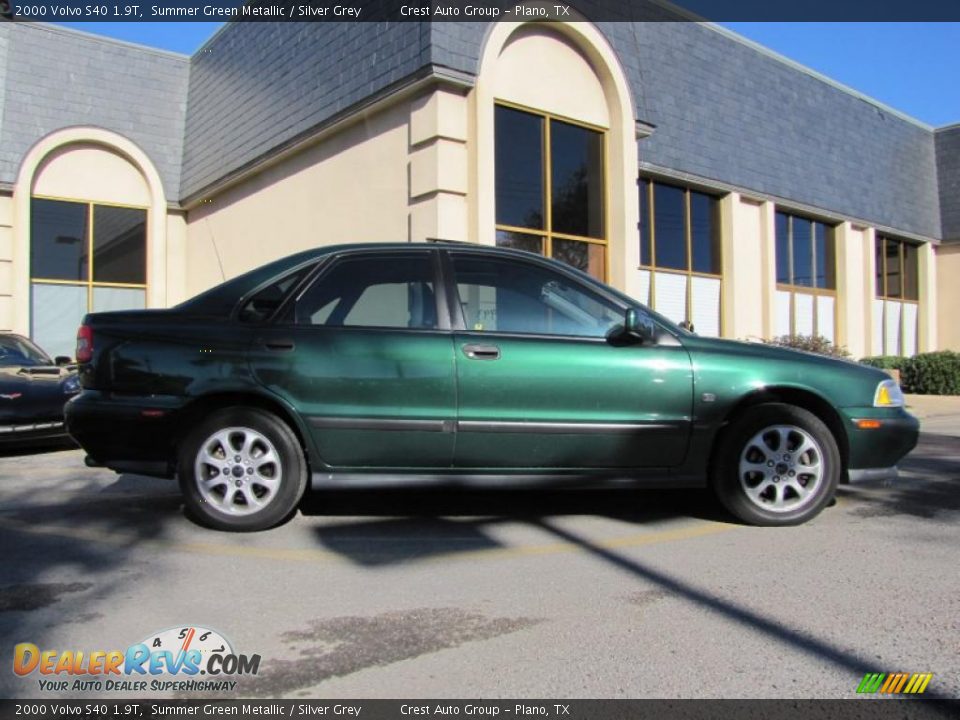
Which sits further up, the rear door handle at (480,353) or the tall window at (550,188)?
the tall window at (550,188)

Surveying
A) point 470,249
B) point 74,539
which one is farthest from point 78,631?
point 470,249

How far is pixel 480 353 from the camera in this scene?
14.5ft

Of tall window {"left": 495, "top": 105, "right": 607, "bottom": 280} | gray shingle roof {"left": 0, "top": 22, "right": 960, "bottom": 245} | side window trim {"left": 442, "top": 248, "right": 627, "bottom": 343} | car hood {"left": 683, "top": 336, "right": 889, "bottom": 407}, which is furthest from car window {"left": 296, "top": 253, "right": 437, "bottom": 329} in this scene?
gray shingle roof {"left": 0, "top": 22, "right": 960, "bottom": 245}

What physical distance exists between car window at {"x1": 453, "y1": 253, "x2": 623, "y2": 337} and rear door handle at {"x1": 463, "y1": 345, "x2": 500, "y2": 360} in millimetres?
154

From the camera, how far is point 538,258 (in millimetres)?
4816

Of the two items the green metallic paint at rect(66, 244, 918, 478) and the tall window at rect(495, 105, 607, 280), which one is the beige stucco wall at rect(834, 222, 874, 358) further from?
the green metallic paint at rect(66, 244, 918, 478)

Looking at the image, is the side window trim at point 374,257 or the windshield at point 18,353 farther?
the windshield at point 18,353

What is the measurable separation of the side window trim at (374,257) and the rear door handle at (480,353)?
189 millimetres

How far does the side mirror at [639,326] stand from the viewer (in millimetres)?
4449

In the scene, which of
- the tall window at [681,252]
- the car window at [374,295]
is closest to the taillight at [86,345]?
the car window at [374,295]

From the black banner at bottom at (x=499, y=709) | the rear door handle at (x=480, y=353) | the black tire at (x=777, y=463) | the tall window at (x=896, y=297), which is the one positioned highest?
the tall window at (x=896, y=297)

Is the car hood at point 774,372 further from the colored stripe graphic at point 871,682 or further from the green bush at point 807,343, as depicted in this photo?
the green bush at point 807,343

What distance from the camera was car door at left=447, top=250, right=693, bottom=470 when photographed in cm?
440

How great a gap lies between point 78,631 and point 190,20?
13.0m
